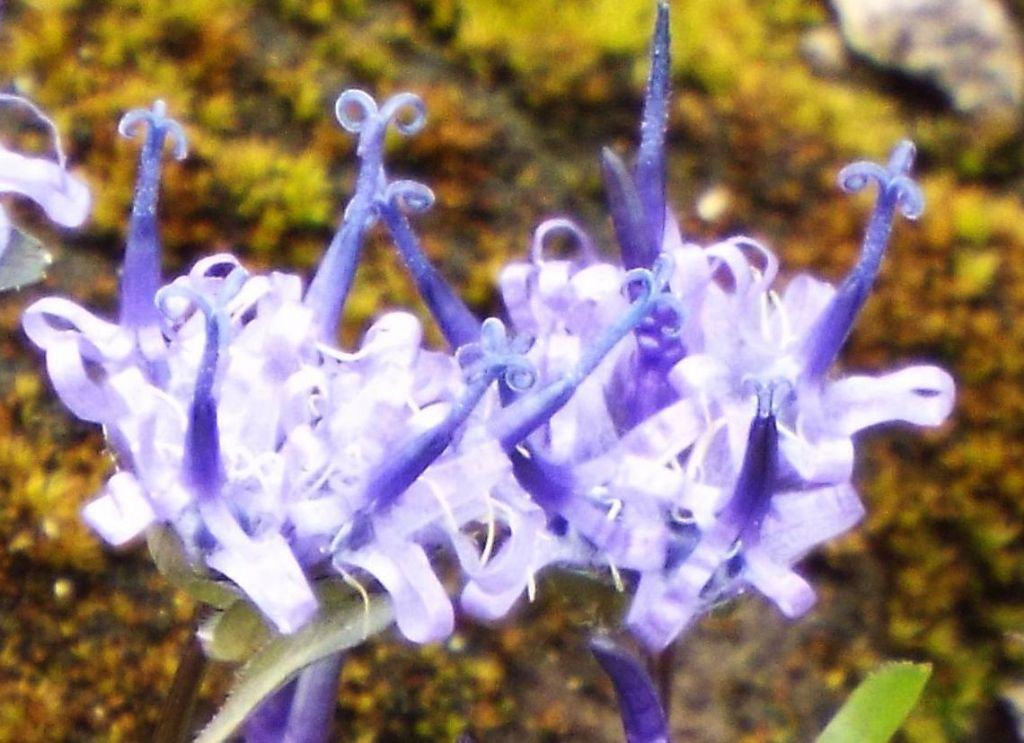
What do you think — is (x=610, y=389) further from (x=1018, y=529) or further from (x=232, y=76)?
(x=1018, y=529)

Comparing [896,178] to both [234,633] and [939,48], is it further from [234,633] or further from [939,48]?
[939,48]

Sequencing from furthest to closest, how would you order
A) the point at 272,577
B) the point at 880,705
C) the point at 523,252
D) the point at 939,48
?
the point at 939,48 < the point at 523,252 < the point at 880,705 < the point at 272,577

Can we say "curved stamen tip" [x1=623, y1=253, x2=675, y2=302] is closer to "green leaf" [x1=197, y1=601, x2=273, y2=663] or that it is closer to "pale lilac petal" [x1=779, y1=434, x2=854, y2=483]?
"pale lilac petal" [x1=779, y1=434, x2=854, y2=483]

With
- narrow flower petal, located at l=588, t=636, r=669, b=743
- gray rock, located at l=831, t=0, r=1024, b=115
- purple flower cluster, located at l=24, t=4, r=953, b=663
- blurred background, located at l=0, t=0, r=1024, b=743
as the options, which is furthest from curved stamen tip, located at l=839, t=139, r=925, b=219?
gray rock, located at l=831, t=0, r=1024, b=115

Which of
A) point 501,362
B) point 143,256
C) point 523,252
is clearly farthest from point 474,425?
point 523,252

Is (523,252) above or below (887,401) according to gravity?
below

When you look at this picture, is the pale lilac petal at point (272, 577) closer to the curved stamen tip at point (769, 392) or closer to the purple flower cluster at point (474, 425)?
the purple flower cluster at point (474, 425)

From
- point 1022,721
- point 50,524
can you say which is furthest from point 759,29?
point 50,524
